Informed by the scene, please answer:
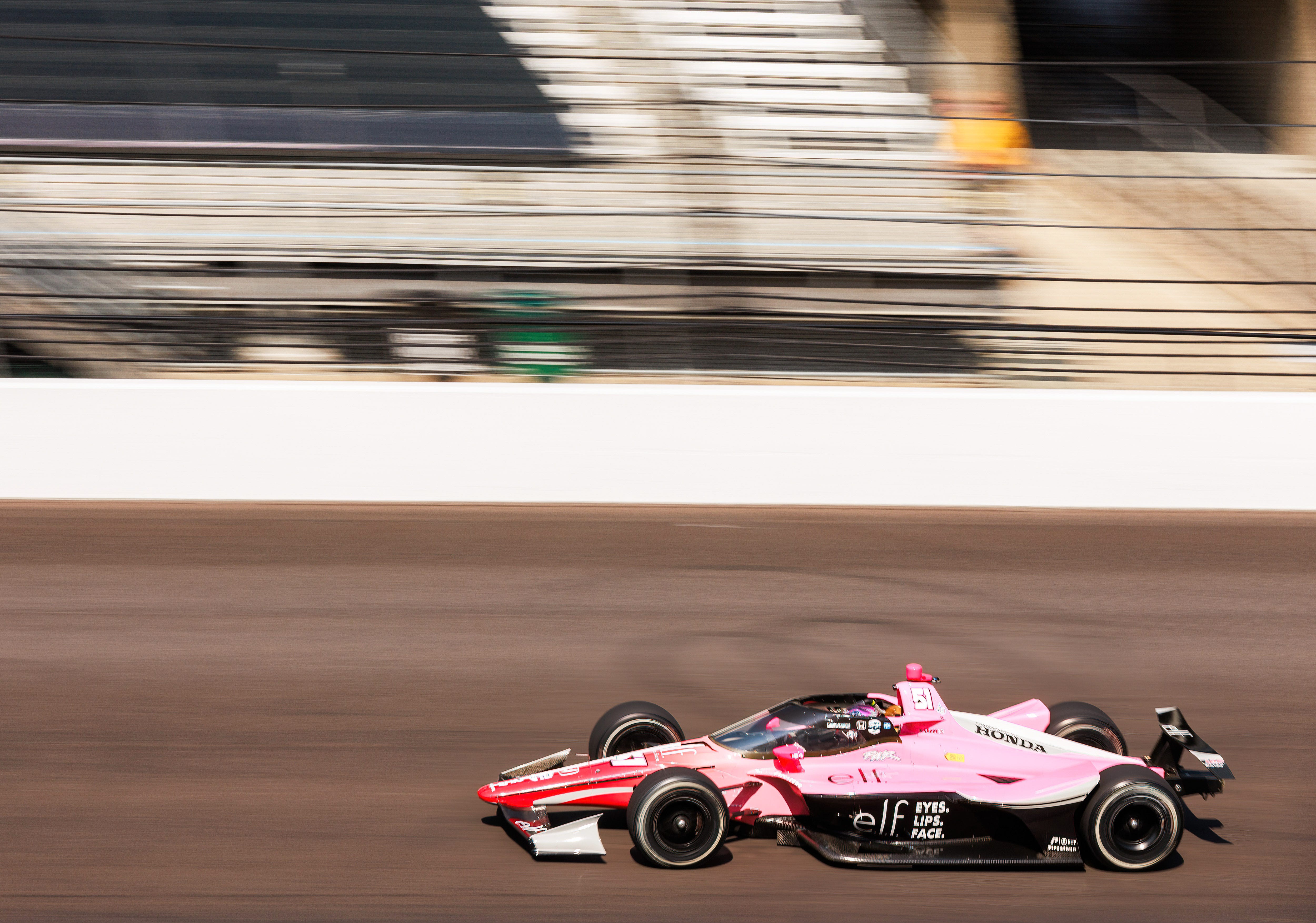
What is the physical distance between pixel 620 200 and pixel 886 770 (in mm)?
9257

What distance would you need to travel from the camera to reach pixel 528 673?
4969mm

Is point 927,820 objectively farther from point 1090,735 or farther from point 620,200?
point 620,200

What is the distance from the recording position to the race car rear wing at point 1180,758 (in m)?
3.39

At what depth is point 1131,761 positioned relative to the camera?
3.35 metres

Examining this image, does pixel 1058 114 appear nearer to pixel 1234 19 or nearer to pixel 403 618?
pixel 1234 19

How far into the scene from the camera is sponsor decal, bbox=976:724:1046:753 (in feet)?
10.9

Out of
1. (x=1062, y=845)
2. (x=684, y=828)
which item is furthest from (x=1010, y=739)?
(x=684, y=828)

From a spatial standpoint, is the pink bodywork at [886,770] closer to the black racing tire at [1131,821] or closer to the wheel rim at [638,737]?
the black racing tire at [1131,821]

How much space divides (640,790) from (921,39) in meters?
13.8

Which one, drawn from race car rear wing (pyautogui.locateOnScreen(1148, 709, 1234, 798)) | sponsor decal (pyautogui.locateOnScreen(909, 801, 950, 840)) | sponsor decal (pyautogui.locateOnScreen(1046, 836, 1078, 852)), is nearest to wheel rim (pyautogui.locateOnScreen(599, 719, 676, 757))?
sponsor decal (pyautogui.locateOnScreen(909, 801, 950, 840))

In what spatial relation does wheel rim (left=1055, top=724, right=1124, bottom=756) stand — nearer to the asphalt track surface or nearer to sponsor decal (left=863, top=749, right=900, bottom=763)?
the asphalt track surface

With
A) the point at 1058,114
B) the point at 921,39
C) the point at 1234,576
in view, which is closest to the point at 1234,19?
the point at 1058,114

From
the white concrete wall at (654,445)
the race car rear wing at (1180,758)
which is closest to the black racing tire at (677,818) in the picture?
the race car rear wing at (1180,758)

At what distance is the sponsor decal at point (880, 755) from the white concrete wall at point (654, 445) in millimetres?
4694
